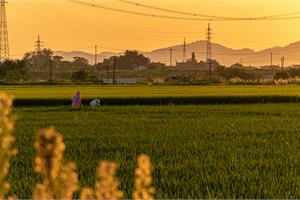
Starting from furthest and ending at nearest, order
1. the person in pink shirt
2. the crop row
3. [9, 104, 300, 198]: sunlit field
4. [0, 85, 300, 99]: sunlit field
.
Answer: [0, 85, 300, 99]: sunlit field → the crop row → the person in pink shirt → [9, 104, 300, 198]: sunlit field

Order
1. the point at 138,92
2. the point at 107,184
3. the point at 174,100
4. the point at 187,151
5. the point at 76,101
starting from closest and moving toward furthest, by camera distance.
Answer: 1. the point at 107,184
2. the point at 187,151
3. the point at 76,101
4. the point at 174,100
5. the point at 138,92

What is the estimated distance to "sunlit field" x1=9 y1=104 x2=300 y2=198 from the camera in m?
6.35

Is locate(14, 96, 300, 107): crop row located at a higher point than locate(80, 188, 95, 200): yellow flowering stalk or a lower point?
lower

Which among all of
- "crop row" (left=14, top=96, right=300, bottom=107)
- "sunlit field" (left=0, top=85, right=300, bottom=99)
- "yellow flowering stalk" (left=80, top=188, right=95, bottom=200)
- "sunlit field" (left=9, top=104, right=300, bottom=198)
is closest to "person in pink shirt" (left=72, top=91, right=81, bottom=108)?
"sunlit field" (left=9, top=104, right=300, bottom=198)

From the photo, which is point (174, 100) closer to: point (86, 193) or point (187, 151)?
point (187, 151)

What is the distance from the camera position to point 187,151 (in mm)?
9648

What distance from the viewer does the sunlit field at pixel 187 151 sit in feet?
20.8

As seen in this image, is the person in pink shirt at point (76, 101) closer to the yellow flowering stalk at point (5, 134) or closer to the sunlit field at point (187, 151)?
the sunlit field at point (187, 151)

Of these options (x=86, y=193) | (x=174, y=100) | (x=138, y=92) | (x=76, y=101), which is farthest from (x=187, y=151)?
(x=138, y=92)

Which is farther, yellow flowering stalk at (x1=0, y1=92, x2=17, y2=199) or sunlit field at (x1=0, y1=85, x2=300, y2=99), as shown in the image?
sunlit field at (x1=0, y1=85, x2=300, y2=99)

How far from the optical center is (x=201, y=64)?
178 meters

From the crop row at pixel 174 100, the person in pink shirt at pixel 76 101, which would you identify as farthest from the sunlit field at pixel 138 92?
the person in pink shirt at pixel 76 101

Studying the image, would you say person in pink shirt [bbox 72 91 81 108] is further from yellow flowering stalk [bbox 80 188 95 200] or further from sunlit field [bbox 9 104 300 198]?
yellow flowering stalk [bbox 80 188 95 200]

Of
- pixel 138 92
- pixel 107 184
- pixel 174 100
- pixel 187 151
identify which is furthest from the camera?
pixel 138 92
